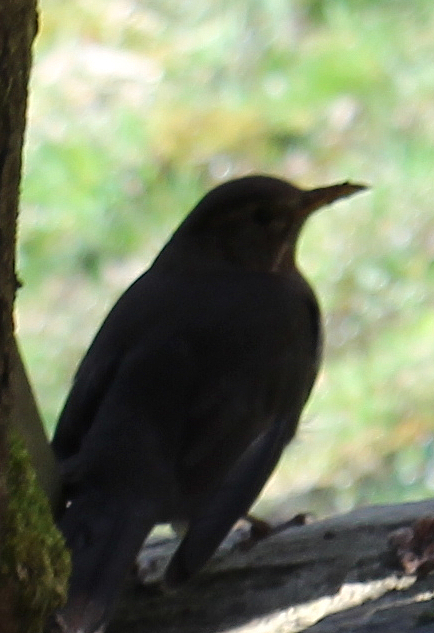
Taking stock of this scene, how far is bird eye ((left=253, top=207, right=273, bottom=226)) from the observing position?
3.42m

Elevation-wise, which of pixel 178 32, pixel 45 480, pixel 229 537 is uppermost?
pixel 178 32

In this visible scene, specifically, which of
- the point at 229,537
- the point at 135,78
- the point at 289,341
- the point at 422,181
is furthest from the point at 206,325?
the point at 135,78

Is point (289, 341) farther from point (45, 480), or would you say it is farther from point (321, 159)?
point (321, 159)

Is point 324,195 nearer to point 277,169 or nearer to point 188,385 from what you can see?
point 188,385

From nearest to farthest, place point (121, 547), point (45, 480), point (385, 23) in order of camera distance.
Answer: point (45, 480)
point (121, 547)
point (385, 23)

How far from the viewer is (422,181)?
5.41 metres

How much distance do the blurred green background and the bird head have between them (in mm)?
1352

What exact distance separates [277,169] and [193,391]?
2.83m

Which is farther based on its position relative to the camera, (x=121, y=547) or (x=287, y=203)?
(x=287, y=203)

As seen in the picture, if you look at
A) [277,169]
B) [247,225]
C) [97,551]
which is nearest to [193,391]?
[97,551]

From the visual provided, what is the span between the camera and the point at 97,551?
2441 millimetres

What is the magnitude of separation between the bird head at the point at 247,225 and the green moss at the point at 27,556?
1.65m

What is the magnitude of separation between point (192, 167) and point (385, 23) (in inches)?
46.7

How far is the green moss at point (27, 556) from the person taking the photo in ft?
5.55
